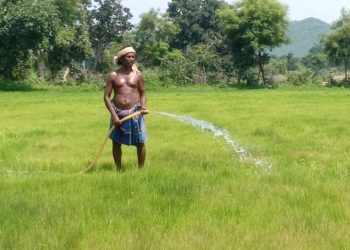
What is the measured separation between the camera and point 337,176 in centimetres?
656

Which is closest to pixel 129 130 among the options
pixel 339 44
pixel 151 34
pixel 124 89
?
pixel 124 89

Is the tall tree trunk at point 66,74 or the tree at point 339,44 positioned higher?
the tree at point 339,44

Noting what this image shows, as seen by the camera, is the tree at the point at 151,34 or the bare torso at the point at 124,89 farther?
the tree at the point at 151,34

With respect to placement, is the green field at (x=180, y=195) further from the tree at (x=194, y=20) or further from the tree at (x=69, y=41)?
the tree at (x=194, y=20)

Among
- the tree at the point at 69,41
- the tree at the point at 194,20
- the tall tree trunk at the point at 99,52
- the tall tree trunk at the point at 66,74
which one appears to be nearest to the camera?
the tree at the point at 69,41

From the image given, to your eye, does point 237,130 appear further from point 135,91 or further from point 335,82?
point 335,82

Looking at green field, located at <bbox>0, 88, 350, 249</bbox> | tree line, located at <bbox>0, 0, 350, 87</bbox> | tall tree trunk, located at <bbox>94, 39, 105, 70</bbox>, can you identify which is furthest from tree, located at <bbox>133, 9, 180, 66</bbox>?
green field, located at <bbox>0, 88, 350, 249</bbox>

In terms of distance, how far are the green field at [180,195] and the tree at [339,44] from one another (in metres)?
32.9

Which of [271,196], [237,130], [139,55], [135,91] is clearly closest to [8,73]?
[139,55]

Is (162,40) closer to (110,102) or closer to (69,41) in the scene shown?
(69,41)

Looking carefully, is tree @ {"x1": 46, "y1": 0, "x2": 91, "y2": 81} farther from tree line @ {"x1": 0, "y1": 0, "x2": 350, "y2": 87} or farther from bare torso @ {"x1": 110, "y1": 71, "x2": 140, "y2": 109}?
bare torso @ {"x1": 110, "y1": 71, "x2": 140, "y2": 109}

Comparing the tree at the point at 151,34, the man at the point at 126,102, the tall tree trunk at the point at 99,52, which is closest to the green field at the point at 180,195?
the man at the point at 126,102

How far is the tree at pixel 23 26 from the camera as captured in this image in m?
28.8

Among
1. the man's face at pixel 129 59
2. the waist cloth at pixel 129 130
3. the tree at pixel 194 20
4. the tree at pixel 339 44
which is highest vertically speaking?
the tree at pixel 194 20
